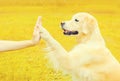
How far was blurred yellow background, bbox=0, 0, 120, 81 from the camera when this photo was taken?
3393mm

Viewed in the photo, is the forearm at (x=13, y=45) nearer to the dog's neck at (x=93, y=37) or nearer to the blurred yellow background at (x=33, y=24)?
the dog's neck at (x=93, y=37)

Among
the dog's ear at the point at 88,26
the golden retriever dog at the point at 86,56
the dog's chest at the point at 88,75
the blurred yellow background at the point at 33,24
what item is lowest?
the dog's chest at the point at 88,75

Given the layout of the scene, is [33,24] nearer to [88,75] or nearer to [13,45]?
[13,45]

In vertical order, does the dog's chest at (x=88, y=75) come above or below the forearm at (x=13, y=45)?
below

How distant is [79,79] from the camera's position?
215 cm

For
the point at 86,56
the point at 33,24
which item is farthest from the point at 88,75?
the point at 33,24

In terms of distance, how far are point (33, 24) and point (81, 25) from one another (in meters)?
1.59

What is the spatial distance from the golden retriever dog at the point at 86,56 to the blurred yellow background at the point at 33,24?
4.03ft

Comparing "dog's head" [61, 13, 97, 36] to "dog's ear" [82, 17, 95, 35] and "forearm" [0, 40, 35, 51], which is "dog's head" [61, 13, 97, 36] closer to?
"dog's ear" [82, 17, 95, 35]

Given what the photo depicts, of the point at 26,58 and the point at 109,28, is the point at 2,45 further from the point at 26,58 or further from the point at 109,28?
the point at 109,28

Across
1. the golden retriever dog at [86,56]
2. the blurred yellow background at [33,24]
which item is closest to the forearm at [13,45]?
the golden retriever dog at [86,56]

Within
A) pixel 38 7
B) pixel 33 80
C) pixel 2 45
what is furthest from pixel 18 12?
pixel 2 45

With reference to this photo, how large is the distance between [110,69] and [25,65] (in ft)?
4.72

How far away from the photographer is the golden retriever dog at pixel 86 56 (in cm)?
209
